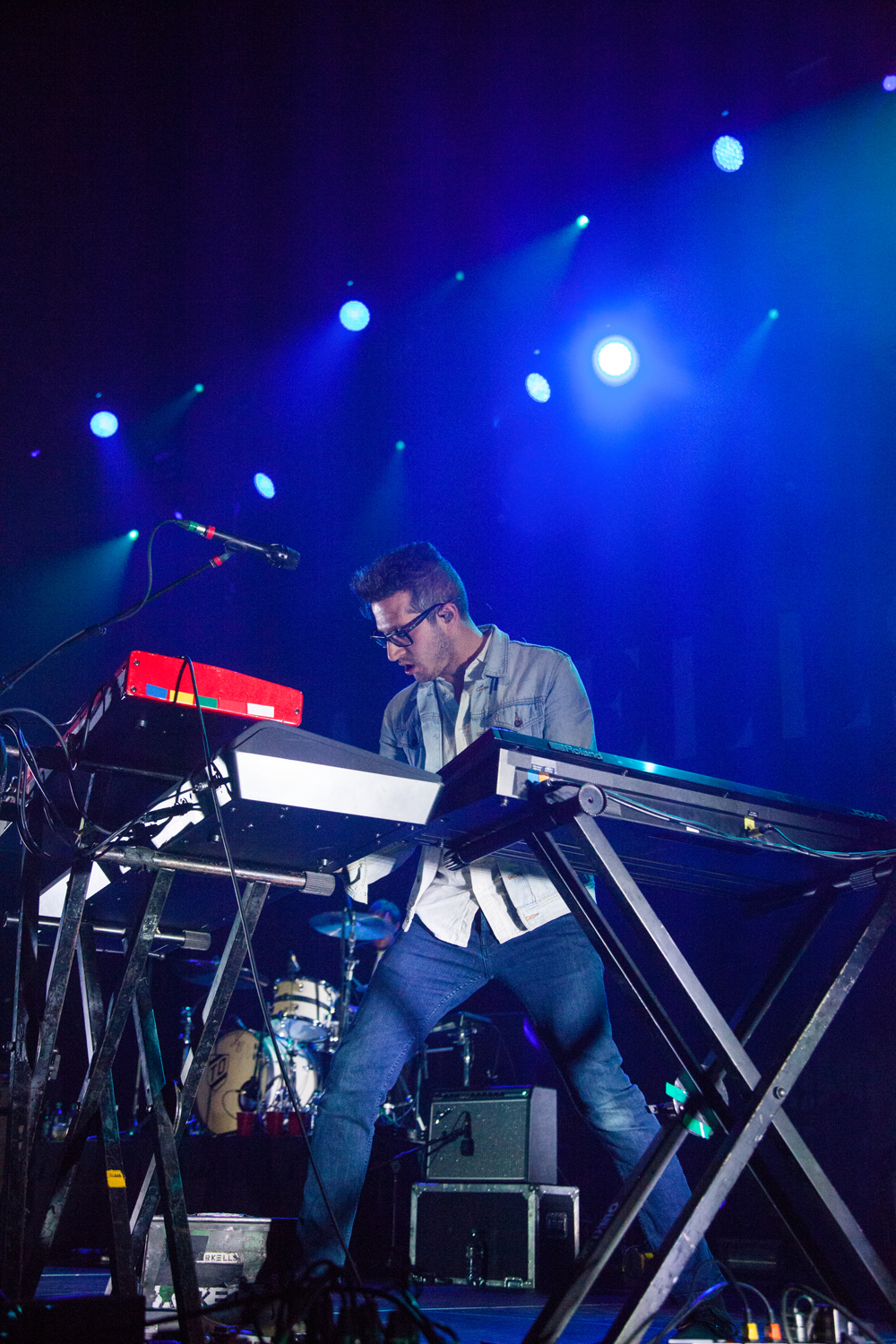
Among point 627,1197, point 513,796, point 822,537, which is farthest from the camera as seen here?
point 822,537

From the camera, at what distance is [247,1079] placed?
22.2 ft

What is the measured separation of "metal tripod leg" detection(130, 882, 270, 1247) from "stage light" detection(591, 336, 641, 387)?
14.9 feet

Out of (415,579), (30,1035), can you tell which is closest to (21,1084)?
(30,1035)

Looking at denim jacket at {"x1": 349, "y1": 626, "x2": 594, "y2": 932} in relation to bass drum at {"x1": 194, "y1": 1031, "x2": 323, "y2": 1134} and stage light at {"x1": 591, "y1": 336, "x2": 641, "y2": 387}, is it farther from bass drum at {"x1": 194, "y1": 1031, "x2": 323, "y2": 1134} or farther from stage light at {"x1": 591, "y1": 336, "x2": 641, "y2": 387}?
bass drum at {"x1": 194, "y1": 1031, "x2": 323, "y2": 1134}

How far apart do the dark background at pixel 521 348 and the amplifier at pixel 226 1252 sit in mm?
2209

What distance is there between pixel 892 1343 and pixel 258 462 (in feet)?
19.9

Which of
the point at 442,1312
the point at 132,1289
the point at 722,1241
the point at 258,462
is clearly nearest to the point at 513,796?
the point at 132,1289

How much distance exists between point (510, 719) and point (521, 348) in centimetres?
394

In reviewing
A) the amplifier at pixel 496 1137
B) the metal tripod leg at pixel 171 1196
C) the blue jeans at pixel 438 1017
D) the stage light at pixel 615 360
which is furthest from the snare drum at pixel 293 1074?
the stage light at pixel 615 360

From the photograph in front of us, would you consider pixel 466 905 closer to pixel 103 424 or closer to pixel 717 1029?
pixel 717 1029

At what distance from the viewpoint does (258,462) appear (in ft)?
23.0

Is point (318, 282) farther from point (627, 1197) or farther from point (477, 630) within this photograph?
point (627, 1197)

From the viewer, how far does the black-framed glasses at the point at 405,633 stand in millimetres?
3352

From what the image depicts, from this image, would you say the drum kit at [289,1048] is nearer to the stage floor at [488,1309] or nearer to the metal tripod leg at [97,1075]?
the stage floor at [488,1309]
